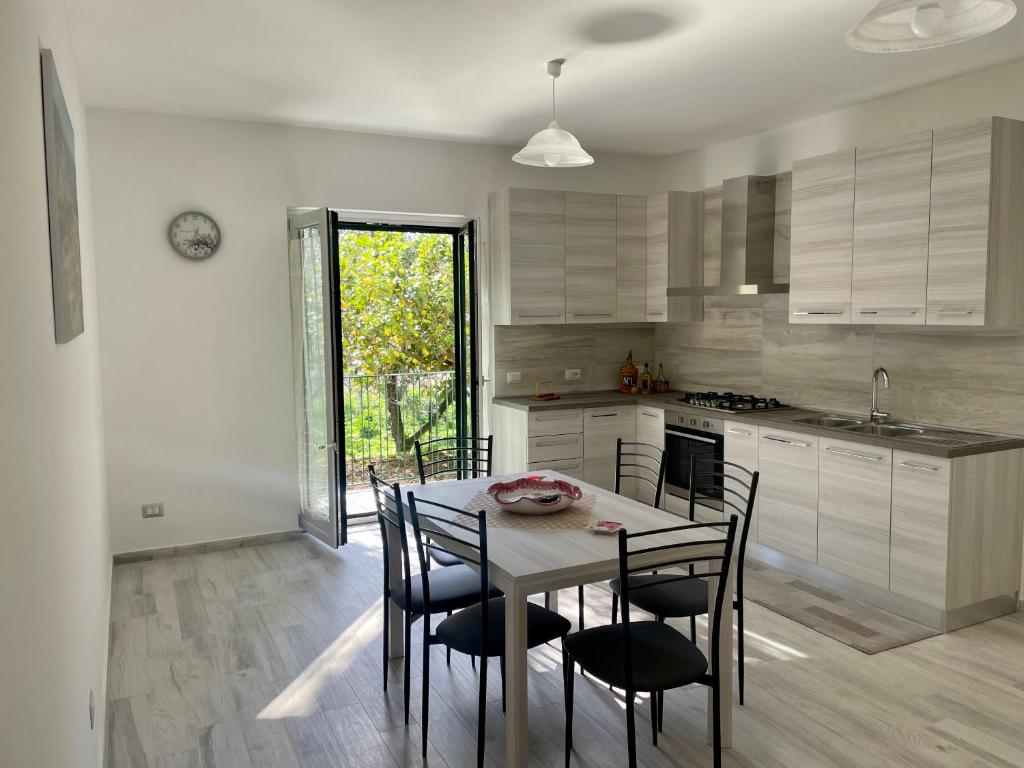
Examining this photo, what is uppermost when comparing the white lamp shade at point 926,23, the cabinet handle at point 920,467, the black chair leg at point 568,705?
the white lamp shade at point 926,23

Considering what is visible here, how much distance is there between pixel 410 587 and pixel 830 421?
2921mm

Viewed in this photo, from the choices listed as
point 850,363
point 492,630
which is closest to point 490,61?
point 492,630

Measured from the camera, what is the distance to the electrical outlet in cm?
488

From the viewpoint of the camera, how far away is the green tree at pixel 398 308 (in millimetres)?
8070

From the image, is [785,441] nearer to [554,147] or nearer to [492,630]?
[554,147]

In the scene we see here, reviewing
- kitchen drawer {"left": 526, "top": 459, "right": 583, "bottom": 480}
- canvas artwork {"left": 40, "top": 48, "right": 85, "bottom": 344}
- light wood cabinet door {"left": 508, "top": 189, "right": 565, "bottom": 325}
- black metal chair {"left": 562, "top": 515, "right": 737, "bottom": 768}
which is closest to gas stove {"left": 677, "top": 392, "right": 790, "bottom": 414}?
kitchen drawer {"left": 526, "top": 459, "right": 583, "bottom": 480}

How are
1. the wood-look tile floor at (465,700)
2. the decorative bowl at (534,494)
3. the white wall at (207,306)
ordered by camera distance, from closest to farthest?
the wood-look tile floor at (465,700)
the decorative bowl at (534,494)
the white wall at (207,306)

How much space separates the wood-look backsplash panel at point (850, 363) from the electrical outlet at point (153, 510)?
3920 mm

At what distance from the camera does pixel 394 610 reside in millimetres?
3396

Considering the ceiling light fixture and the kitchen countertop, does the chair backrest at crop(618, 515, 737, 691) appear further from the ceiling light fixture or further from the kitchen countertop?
the ceiling light fixture

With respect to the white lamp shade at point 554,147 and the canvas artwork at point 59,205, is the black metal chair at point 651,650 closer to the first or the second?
the canvas artwork at point 59,205

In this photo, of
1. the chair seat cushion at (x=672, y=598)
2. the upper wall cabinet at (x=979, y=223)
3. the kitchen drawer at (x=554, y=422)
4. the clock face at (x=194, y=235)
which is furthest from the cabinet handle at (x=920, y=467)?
the clock face at (x=194, y=235)

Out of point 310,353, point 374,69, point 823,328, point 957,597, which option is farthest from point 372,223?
point 957,597

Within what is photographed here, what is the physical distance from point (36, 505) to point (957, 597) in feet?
12.6
